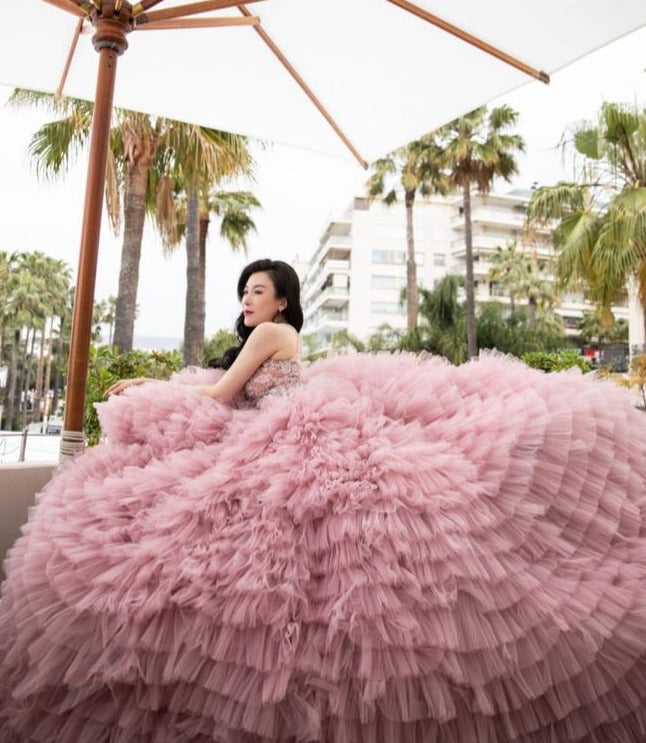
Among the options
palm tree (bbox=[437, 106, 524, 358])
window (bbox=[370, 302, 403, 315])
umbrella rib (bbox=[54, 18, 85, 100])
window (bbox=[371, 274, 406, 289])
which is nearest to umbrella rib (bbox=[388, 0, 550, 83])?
umbrella rib (bbox=[54, 18, 85, 100])

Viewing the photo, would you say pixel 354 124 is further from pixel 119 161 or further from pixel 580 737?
pixel 119 161

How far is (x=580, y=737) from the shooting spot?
1.45 m

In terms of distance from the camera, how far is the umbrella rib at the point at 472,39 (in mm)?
2568

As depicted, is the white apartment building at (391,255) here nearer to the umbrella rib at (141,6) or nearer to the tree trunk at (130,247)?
the tree trunk at (130,247)

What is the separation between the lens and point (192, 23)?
2518 millimetres

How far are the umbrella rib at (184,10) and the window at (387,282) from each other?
1651 inches

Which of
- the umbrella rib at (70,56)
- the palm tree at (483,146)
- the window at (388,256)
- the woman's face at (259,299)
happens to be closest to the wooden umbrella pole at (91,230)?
the umbrella rib at (70,56)

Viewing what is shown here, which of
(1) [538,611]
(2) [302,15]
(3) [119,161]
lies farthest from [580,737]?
(3) [119,161]

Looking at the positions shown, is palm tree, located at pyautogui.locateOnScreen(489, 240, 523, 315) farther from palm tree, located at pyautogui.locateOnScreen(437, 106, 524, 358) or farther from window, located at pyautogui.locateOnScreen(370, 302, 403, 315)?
palm tree, located at pyautogui.locateOnScreen(437, 106, 524, 358)

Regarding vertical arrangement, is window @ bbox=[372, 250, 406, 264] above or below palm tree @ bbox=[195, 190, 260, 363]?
above

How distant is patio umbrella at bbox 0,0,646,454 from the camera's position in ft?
7.55

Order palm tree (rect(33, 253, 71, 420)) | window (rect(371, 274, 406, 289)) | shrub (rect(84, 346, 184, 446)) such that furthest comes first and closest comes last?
1. palm tree (rect(33, 253, 71, 420))
2. window (rect(371, 274, 406, 289))
3. shrub (rect(84, 346, 184, 446))

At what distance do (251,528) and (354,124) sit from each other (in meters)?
2.62

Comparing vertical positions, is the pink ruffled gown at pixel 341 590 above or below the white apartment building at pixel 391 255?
below
